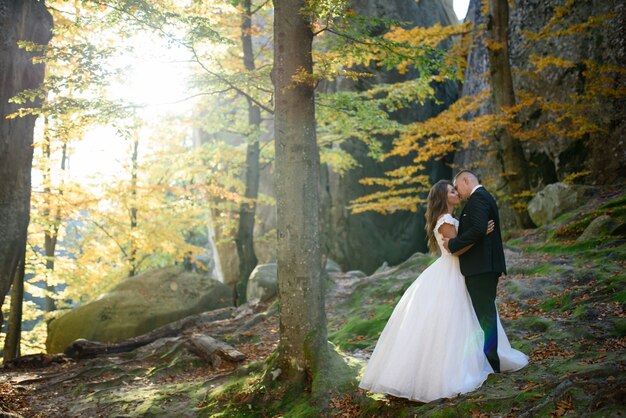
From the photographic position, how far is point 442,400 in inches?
180

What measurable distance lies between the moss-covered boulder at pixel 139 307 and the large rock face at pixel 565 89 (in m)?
10.1

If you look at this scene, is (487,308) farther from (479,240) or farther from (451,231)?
(451,231)

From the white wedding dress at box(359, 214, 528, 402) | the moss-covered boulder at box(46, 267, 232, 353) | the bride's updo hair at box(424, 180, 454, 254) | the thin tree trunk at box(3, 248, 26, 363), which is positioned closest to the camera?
the white wedding dress at box(359, 214, 528, 402)

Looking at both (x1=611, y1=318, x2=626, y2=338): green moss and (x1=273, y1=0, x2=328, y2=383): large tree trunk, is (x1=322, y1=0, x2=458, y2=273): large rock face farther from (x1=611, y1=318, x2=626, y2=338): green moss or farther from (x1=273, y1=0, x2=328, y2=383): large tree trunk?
(x1=611, y1=318, x2=626, y2=338): green moss

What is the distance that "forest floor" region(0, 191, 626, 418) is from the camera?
167 inches

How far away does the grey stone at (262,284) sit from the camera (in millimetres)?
14188

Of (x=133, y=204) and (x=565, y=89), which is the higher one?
(x=565, y=89)

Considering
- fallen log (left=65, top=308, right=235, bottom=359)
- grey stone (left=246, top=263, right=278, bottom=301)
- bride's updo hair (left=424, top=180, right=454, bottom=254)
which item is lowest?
fallen log (left=65, top=308, right=235, bottom=359)

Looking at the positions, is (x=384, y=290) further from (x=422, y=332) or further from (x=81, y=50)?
(x=81, y=50)

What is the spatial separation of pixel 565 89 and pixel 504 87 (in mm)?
4078

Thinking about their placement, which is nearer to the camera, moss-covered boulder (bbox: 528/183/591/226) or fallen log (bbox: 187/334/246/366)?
fallen log (bbox: 187/334/246/366)

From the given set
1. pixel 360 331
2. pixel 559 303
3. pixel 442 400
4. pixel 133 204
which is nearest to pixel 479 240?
pixel 442 400

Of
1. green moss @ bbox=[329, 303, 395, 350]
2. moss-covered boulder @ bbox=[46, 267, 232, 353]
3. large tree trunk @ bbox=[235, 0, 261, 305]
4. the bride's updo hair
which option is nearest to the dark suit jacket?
the bride's updo hair

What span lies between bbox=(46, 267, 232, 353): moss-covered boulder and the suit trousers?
32.3 ft
